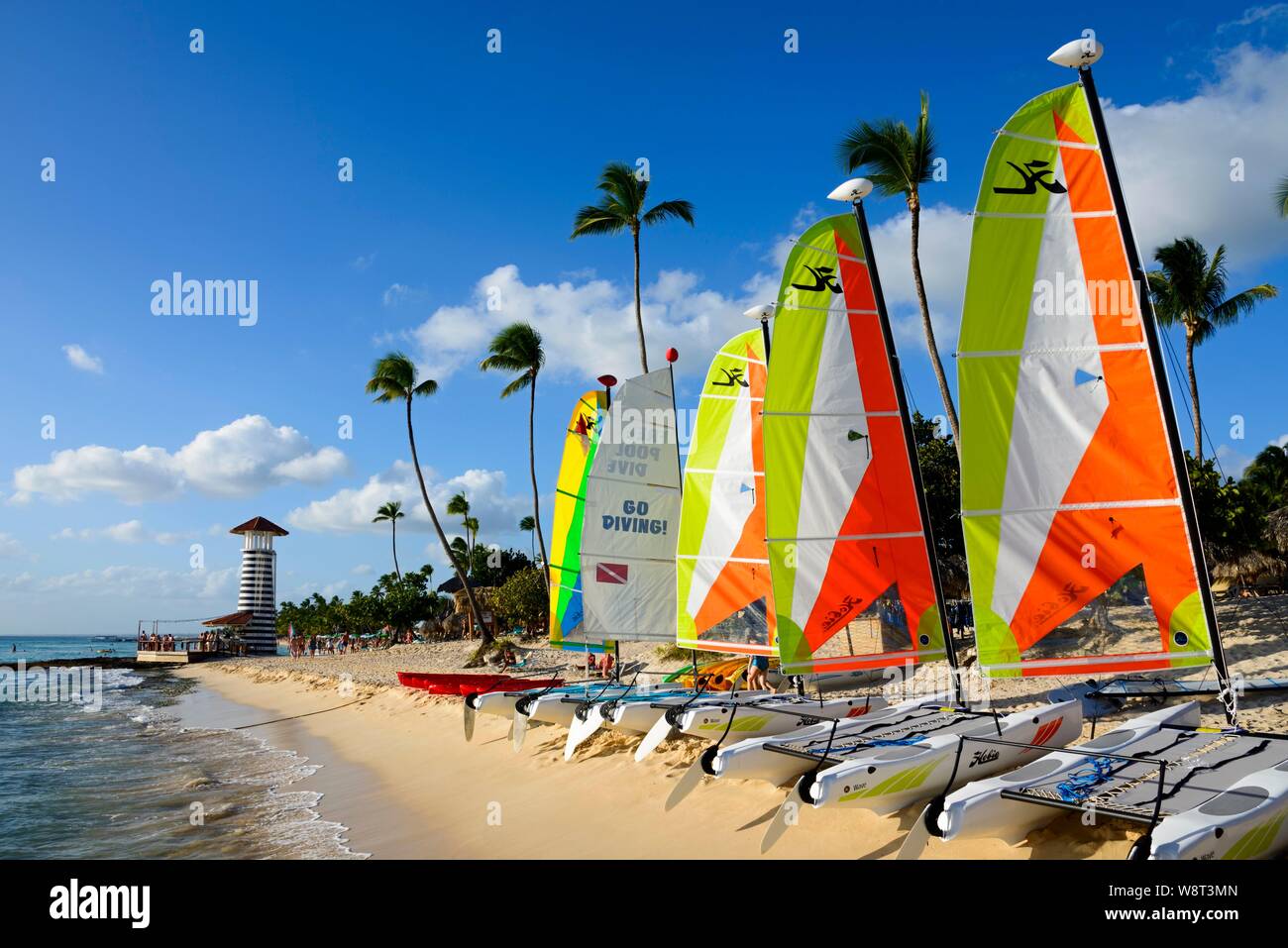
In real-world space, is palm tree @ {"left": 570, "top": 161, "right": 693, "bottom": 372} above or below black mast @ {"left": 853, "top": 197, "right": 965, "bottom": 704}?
above

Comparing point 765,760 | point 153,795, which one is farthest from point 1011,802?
point 153,795

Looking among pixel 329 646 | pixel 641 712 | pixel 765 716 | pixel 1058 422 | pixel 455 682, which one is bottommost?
pixel 329 646

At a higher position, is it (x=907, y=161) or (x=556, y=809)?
(x=907, y=161)

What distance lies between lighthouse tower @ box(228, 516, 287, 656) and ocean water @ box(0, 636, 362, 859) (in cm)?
3136

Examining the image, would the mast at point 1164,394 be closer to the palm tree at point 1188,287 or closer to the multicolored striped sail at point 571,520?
the multicolored striped sail at point 571,520

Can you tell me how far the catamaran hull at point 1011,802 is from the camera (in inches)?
235

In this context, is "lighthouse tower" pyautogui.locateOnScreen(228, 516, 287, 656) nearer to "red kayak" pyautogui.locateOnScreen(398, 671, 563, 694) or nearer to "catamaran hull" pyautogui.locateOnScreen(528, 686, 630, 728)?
"red kayak" pyautogui.locateOnScreen(398, 671, 563, 694)

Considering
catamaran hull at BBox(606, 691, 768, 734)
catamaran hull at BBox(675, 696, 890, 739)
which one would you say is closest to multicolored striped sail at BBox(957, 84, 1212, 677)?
catamaran hull at BBox(675, 696, 890, 739)

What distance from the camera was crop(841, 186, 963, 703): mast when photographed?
1039 cm

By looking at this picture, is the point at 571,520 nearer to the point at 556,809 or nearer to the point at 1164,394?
the point at 556,809

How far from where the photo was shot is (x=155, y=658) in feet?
217

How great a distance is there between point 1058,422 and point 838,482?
10.5 ft

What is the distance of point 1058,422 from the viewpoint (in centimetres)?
850
